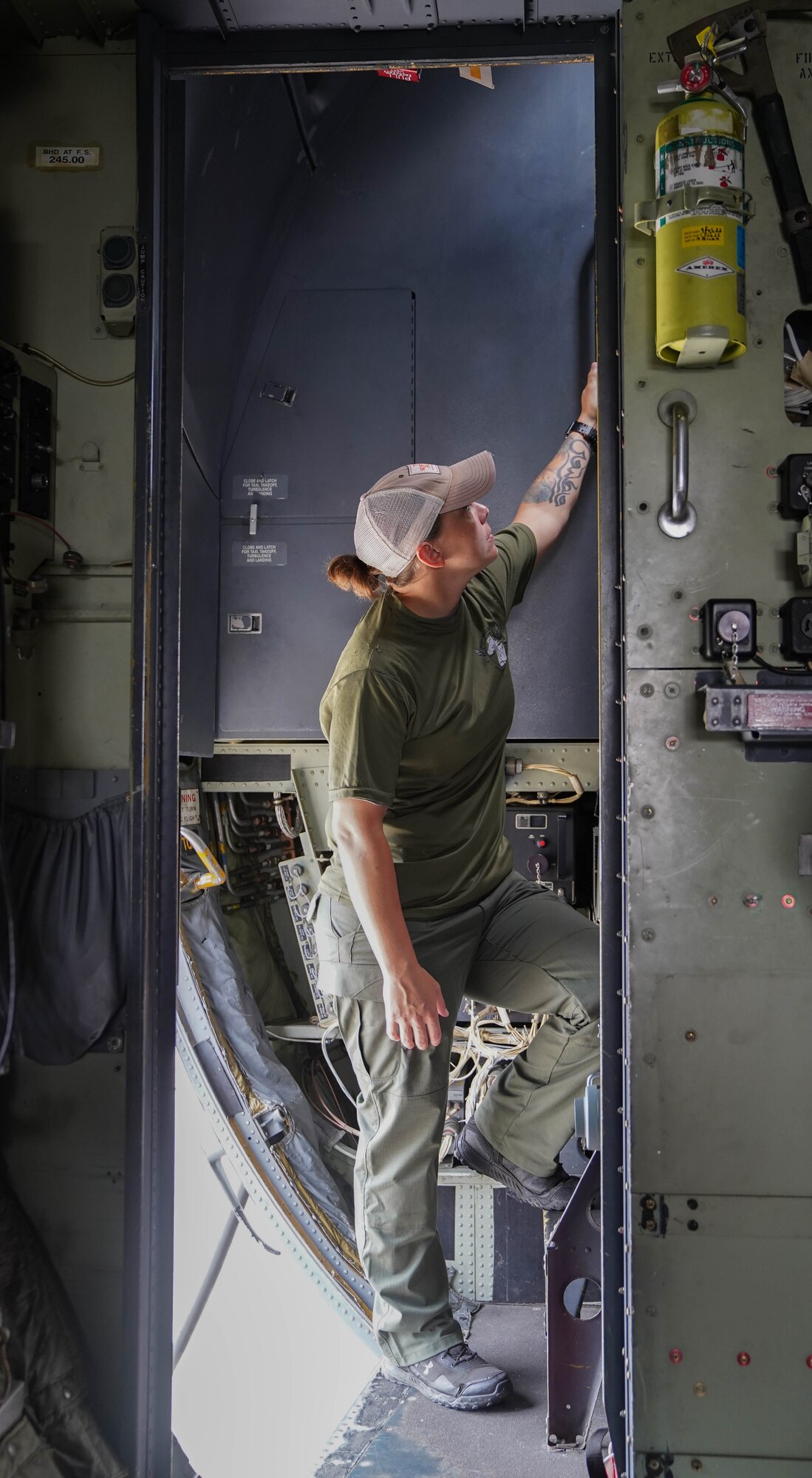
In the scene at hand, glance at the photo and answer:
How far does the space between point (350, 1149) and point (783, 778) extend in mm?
2861

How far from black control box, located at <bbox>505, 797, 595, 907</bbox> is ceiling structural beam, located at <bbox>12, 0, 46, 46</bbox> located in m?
2.62

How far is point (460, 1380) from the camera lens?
2.64 metres

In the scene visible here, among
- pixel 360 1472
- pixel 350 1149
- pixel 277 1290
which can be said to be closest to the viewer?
pixel 360 1472

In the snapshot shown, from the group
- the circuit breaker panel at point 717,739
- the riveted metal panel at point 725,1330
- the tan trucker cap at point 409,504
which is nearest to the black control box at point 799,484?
the circuit breaker panel at point 717,739

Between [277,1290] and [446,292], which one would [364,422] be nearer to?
[446,292]

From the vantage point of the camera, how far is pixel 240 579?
12.4 ft

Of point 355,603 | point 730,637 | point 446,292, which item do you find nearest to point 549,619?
point 355,603

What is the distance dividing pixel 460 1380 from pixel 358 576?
2081 millimetres

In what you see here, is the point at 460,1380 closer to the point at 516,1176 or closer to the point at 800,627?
the point at 516,1176

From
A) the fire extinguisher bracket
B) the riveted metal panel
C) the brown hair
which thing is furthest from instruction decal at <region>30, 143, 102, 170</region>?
the riveted metal panel

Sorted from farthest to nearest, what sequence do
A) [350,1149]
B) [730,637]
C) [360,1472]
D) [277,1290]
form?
[350,1149] → [277,1290] → [360,1472] → [730,637]

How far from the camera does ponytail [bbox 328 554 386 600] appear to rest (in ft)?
9.88

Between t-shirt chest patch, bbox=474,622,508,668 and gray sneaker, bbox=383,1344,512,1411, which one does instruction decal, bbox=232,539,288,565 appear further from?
gray sneaker, bbox=383,1344,512,1411

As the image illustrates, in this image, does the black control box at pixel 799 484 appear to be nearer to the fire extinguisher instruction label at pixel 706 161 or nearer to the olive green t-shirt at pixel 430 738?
the fire extinguisher instruction label at pixel 706 161
